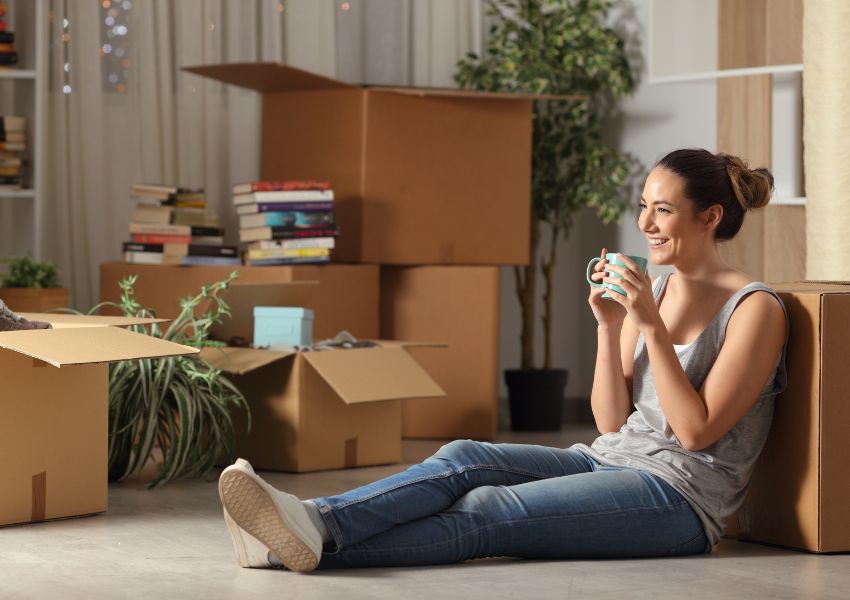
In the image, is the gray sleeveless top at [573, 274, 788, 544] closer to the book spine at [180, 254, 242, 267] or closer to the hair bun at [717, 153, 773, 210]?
the hair bun at [717, 153, 773, 210]

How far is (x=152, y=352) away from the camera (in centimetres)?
255

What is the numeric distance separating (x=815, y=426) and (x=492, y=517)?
2.00 feet

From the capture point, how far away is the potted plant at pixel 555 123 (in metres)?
4.38

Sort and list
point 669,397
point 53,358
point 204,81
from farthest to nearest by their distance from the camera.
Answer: point 204,81 < point 53,358 < point 669,397

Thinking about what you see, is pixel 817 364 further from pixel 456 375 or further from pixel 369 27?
pixel 369 27

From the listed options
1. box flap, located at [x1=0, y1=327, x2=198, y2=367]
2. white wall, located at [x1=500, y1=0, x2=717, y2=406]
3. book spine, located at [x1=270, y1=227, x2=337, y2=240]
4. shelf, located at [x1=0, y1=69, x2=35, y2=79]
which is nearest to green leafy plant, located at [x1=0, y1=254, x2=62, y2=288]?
shelf, located at [x1=0, y1=69, x2=35, y2=79]

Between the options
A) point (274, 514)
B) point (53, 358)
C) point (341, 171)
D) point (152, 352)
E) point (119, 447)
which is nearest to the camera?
point (274, 514)

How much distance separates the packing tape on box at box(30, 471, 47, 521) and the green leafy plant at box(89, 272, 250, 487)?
0.44 metres

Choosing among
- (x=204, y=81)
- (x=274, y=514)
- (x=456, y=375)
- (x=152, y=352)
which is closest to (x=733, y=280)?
(x=274, y=514)

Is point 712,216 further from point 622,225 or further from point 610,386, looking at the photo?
point 622,225

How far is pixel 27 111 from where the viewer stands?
4.12m

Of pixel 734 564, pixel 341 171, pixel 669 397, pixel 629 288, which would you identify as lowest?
pixel 734 564

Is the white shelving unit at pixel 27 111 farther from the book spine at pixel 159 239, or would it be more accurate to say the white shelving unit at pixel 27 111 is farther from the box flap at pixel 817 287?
the box flap at pixel 817 287

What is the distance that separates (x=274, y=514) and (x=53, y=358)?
1.95ft
